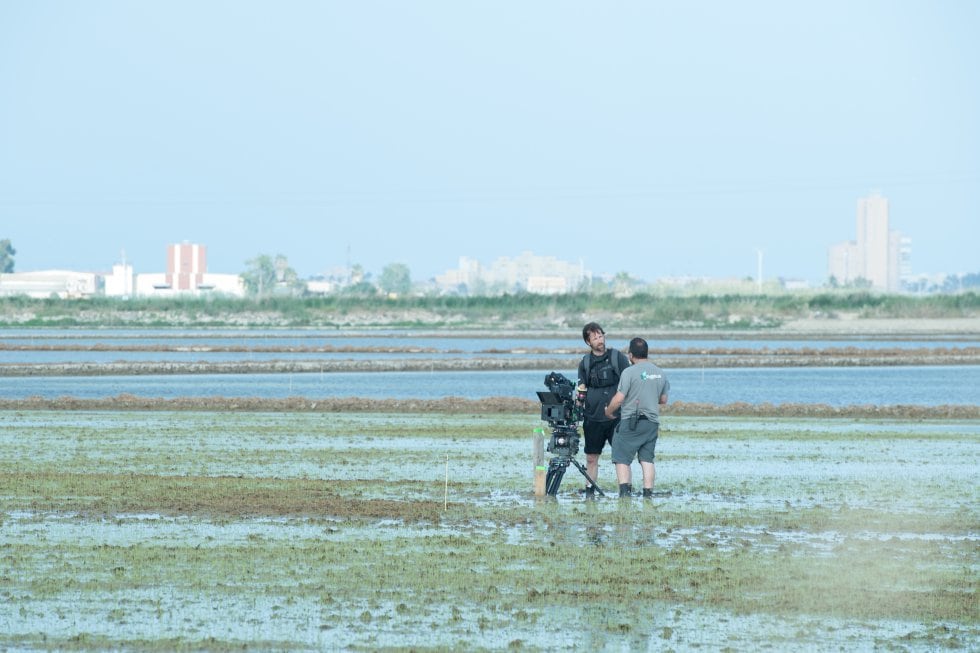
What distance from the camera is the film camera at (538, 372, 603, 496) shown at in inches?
674

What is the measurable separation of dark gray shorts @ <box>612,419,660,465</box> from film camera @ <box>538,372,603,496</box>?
1.47 ft

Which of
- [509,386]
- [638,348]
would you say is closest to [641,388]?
[638,348]

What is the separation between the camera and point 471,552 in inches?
526

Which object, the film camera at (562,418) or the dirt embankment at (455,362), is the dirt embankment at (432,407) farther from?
the dirt embankment at (455,362)

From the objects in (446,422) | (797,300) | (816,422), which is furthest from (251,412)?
(797,300)

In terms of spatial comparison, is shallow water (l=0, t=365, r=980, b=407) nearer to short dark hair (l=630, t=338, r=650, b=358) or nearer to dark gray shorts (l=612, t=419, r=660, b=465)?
dark gray shorts (l=612, t=419, r=660, b=465)

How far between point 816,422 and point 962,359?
39.6 metres

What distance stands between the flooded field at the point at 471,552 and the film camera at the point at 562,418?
414 mm

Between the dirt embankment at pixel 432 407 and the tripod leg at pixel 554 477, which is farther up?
the tripod leg at pixel 554 477

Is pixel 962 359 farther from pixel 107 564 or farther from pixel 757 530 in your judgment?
pixel 107 564

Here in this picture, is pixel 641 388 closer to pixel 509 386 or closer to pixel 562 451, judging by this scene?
pixel 562 451

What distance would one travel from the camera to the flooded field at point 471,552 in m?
10.3

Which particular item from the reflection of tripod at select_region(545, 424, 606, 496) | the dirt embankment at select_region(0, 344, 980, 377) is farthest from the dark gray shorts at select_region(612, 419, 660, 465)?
the dirt embankment at select_region(0, 344, 980, 377)

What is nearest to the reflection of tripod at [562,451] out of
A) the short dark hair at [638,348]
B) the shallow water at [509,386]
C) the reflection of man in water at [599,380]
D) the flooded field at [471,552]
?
the reflection of man in water at [599,380]
